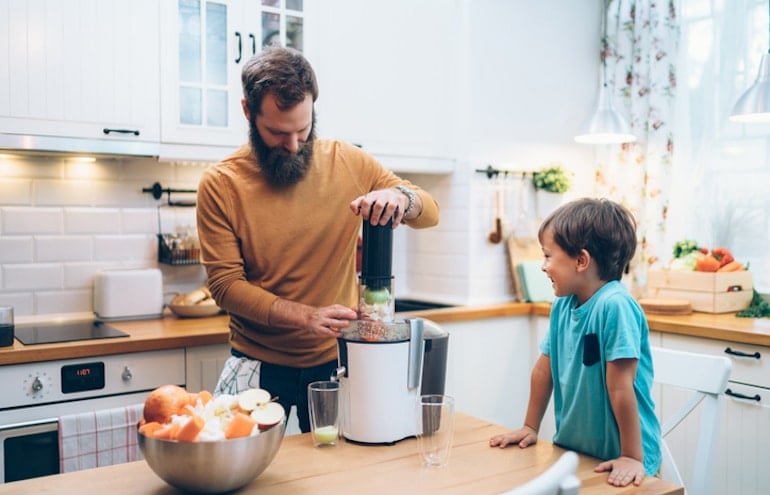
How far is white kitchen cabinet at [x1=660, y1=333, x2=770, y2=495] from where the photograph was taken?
2600 millimetres

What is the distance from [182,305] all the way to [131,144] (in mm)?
623

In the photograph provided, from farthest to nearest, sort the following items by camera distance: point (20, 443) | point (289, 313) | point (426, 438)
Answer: point (20, 443) → point (289, 313) → point (426, 438)

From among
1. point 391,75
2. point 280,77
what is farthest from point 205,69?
point 280,77

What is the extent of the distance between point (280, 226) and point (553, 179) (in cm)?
185

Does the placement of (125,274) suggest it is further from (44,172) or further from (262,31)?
(262,31)

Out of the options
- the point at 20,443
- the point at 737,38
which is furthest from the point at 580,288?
the point at 737,38

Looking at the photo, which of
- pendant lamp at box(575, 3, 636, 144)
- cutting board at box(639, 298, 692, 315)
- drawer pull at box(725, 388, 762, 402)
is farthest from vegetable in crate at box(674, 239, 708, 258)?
drawer pull at box(725, 388, 762, 402)

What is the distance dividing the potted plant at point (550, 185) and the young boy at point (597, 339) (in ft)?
6.13

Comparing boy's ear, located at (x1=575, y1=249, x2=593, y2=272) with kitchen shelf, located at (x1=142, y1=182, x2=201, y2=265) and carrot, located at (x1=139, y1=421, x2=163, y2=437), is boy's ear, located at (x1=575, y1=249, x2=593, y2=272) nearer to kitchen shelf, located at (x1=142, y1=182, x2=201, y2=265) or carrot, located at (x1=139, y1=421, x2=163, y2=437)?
carrot, located at (x1=139, y1=421, x2=163, y2=437)

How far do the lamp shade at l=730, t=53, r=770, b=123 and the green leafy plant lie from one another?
86cm

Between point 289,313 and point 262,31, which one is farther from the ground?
point 262,31

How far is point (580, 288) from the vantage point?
164cm

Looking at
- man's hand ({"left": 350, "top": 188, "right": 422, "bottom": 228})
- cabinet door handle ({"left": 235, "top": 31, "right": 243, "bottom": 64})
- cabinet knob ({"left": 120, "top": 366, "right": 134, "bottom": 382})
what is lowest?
cabinet knob ({"left": 120, "top": 366, "right": 134, "bottom": 382})

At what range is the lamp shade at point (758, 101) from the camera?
8.87 feet
